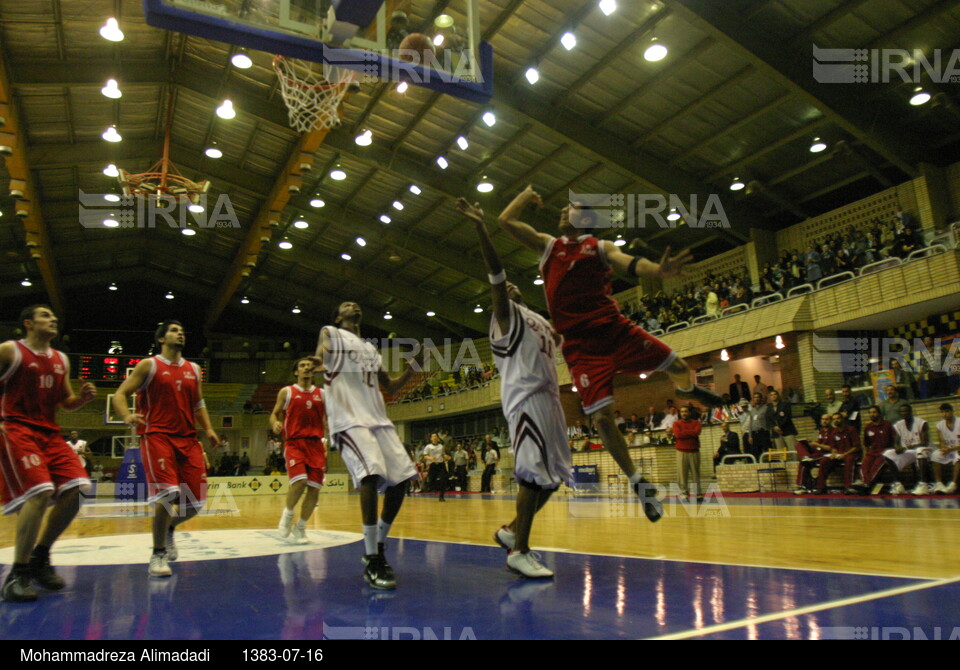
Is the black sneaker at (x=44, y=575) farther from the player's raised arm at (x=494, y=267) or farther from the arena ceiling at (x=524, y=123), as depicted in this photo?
the arena ceiling at (x=524, y=123)

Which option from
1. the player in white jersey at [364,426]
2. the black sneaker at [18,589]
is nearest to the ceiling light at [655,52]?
the player in white jersey at [364,426]

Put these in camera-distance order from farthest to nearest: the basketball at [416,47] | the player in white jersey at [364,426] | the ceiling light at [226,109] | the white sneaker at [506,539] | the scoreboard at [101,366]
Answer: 1. the scoreboard at [101,366]
2. the ceiling light at [226,109]
3. the basketball at [416,47]
4. the white sneaker at [506,539]
5. the player in white jersey at [364,426]

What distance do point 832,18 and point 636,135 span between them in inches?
217

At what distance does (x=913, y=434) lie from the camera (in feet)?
35.8

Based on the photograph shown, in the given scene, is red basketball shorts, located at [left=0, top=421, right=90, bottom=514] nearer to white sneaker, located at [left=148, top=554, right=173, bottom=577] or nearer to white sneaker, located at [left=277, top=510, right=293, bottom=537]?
white sneaker, located at [left=148, top=554, right=173, bottom=577]

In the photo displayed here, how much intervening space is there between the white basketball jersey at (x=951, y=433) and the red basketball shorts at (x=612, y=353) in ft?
30.2

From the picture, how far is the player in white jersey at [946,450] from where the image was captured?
10336 mm

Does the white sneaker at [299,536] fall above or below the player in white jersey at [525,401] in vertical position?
below

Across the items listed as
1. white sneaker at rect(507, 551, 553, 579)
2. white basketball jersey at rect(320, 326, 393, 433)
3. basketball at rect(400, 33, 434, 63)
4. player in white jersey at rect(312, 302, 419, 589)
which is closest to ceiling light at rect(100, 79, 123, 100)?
basketball at rect(400, 33, 434, 63)

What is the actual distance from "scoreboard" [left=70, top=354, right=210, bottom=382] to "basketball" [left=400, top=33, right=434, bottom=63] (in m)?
32.5

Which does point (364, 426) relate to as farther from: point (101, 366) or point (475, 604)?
point (101, 366)

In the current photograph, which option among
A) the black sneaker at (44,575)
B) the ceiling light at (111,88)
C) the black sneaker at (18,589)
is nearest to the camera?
the black sneaker at (18,589)

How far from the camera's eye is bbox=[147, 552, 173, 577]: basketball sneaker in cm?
397

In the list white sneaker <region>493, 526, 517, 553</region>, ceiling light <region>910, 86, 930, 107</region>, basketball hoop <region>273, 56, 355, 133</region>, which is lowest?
white sneaker <region>493, 526, 517, 553</region>
